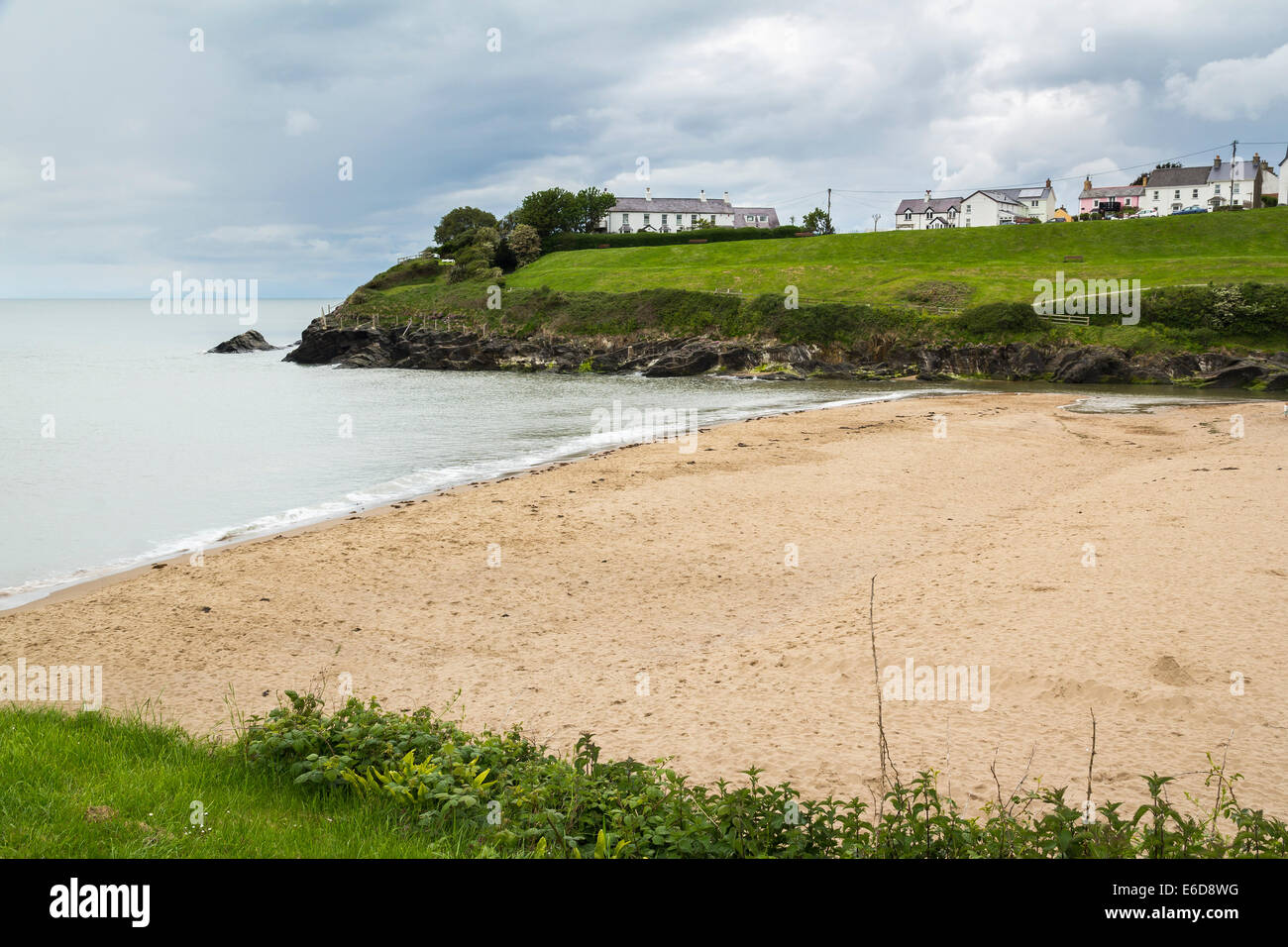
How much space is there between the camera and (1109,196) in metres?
131

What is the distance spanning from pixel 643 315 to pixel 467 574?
60504mm

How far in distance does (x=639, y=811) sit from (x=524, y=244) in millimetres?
100658

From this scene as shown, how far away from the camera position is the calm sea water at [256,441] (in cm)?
1789

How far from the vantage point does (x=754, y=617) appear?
11445mm

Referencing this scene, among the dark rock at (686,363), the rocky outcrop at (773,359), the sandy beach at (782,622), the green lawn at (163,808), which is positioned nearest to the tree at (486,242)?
the rocky outcrop at (773,359)

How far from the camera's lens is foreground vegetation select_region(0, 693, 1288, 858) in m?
4.51

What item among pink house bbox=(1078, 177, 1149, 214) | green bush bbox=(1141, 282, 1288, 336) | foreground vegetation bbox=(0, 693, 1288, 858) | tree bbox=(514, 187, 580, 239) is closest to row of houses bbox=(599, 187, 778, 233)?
tree bbox=(514, 187, 580, 239)

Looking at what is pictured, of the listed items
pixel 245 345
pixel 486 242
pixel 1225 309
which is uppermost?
pixel 486 242

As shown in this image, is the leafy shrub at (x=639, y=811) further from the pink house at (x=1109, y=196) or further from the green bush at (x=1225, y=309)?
the pink house at (x=1109, y=196)

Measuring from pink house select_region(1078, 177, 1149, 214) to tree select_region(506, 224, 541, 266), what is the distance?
78923 millimetres

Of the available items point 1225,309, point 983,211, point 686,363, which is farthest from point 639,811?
point 983,211

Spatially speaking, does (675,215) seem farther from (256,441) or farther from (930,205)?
(256,441)

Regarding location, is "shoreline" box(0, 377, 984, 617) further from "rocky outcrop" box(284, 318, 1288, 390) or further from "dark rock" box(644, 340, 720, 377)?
"dark rock" box(644, 340, 720, 377)
